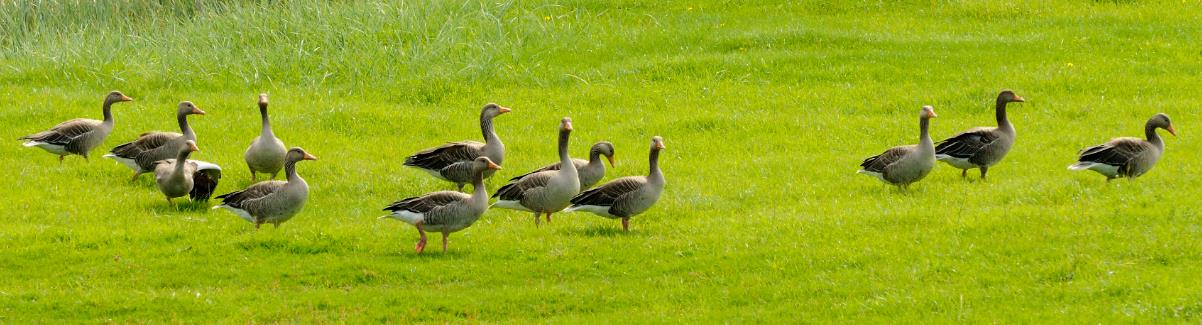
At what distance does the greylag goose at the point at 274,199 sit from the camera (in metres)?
18.8

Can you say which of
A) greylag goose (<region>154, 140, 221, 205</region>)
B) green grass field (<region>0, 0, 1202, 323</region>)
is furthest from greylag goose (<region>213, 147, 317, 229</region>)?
greylag goose (<region>154, 140, 221, 205</region>)

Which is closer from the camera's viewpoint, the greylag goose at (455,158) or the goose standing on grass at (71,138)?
the greylag goose at (455,158)

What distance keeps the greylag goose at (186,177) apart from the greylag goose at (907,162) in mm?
9914

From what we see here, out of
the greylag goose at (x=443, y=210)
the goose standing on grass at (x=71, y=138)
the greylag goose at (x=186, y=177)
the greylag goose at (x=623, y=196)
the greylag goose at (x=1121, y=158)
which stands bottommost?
the greylag goose at (x=1121, y=158)

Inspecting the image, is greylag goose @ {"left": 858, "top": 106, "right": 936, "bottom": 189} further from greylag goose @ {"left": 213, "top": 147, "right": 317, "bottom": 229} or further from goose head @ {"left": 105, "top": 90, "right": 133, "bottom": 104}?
goose head @ {"left": 105, "top": 90, "right": 133, "bottom": 104}

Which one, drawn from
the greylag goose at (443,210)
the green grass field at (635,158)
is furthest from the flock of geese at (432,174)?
the green grass field at (635,158)

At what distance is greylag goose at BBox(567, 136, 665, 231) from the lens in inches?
737

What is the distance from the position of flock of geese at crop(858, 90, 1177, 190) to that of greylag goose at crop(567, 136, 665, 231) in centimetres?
402

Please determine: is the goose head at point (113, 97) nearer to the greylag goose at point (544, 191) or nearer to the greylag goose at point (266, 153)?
the greylag goose at point (266, 153)

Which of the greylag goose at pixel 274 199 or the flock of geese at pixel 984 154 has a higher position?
the greylag goose at pixel 274 199

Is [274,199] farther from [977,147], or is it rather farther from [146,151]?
[977,147]

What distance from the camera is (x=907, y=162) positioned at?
20.6m

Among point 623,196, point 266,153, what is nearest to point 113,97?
point 266,153

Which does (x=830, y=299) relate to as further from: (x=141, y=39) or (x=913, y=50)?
(x=141, y=39)
